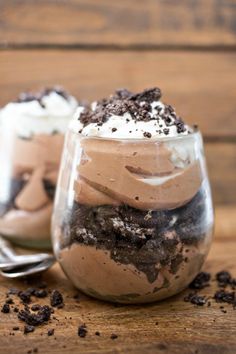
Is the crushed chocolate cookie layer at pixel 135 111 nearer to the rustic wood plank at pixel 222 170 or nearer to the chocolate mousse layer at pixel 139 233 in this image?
the chocolate mousse layer at pixel 139 233

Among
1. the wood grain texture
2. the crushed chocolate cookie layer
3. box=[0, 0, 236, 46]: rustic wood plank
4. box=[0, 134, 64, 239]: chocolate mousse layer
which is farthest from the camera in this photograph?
box=[0, 0, 236, 46]: rustic wood plank

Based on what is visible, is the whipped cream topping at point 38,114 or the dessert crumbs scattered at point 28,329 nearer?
the dessert crumbs scattered at point 28,329

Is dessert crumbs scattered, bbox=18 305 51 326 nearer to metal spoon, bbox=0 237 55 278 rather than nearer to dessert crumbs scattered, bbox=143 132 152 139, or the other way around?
metal spoon, bbox=0 237 55 278

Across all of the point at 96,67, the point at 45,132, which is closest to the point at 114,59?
the point at 96,67

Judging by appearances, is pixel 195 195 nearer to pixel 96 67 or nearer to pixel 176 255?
pixel 176 255

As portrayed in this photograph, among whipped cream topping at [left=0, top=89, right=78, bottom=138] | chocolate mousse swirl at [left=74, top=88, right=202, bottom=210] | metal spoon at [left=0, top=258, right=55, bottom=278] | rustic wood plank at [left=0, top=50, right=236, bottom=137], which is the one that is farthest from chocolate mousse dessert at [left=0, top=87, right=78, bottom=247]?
rustic wood plank at [left=0, top=50, right=236, bottom=137]

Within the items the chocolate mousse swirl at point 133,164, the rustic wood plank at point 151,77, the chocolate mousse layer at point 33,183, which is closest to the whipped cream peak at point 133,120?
the chocolate mousse swirl at point 133,164

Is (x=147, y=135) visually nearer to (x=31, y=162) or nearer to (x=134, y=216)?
(x=134, y=216)
